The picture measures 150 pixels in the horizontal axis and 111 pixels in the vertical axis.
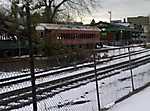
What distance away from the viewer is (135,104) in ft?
31.9

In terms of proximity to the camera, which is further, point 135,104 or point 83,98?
point 83,98

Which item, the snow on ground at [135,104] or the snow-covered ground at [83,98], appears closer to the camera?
the snow on ground at [135,104]

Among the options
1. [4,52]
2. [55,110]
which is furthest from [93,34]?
[55,110]

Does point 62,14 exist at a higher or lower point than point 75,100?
higher

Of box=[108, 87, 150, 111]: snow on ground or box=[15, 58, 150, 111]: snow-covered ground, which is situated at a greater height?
box=[108, 87, 150, 111]: snow on ground

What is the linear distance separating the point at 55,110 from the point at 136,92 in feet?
10.7

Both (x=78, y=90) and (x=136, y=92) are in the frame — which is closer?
(x=136, y=92)

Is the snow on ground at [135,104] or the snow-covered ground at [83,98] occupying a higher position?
the snow on ground at [135,104]

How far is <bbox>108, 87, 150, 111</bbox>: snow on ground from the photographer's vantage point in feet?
30.1

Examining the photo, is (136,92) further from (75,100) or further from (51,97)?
(51,97)

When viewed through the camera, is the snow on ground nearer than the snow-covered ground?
Yes

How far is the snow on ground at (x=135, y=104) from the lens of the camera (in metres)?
9.17

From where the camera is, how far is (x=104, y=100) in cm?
1116

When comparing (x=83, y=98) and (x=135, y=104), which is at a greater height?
(x=135, y=104)
